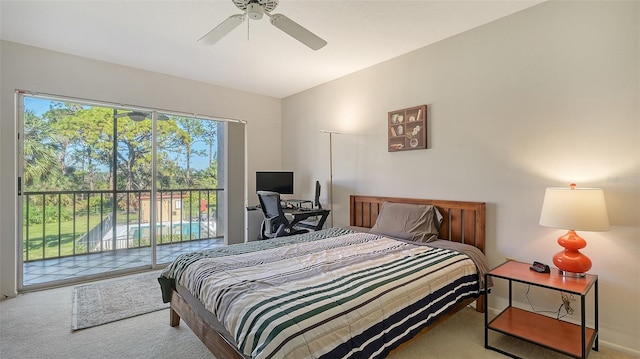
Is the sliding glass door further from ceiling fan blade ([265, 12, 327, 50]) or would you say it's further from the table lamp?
the table lamp

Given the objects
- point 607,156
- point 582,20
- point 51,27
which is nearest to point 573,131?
point 607,156

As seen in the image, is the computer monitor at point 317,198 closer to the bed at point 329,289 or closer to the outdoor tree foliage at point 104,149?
the bed at point 329,289

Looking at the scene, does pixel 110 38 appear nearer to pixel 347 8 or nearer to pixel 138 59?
pixel 138 59

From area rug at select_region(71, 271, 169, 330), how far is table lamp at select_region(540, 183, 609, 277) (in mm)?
3322

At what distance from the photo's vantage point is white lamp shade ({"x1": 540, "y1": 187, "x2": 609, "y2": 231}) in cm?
190

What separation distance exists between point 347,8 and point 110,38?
238cm

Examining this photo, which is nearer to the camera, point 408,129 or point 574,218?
point 574,218


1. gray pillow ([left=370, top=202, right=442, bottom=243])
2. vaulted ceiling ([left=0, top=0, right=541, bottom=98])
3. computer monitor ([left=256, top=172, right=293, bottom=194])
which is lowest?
gray pillow ([left=370, top=202, right=442, bottom=243])

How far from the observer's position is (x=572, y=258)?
2057mm

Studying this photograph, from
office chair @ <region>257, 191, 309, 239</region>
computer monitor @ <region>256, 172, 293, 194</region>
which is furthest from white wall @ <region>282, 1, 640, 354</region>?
computer monitor @ <region>256, 172, 293, 194</region>

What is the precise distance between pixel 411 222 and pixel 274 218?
1.68m

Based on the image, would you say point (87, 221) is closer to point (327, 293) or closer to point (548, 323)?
point (327, 293)

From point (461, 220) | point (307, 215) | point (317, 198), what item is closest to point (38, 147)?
point (307, 215)

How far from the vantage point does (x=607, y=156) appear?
83.6 inches
